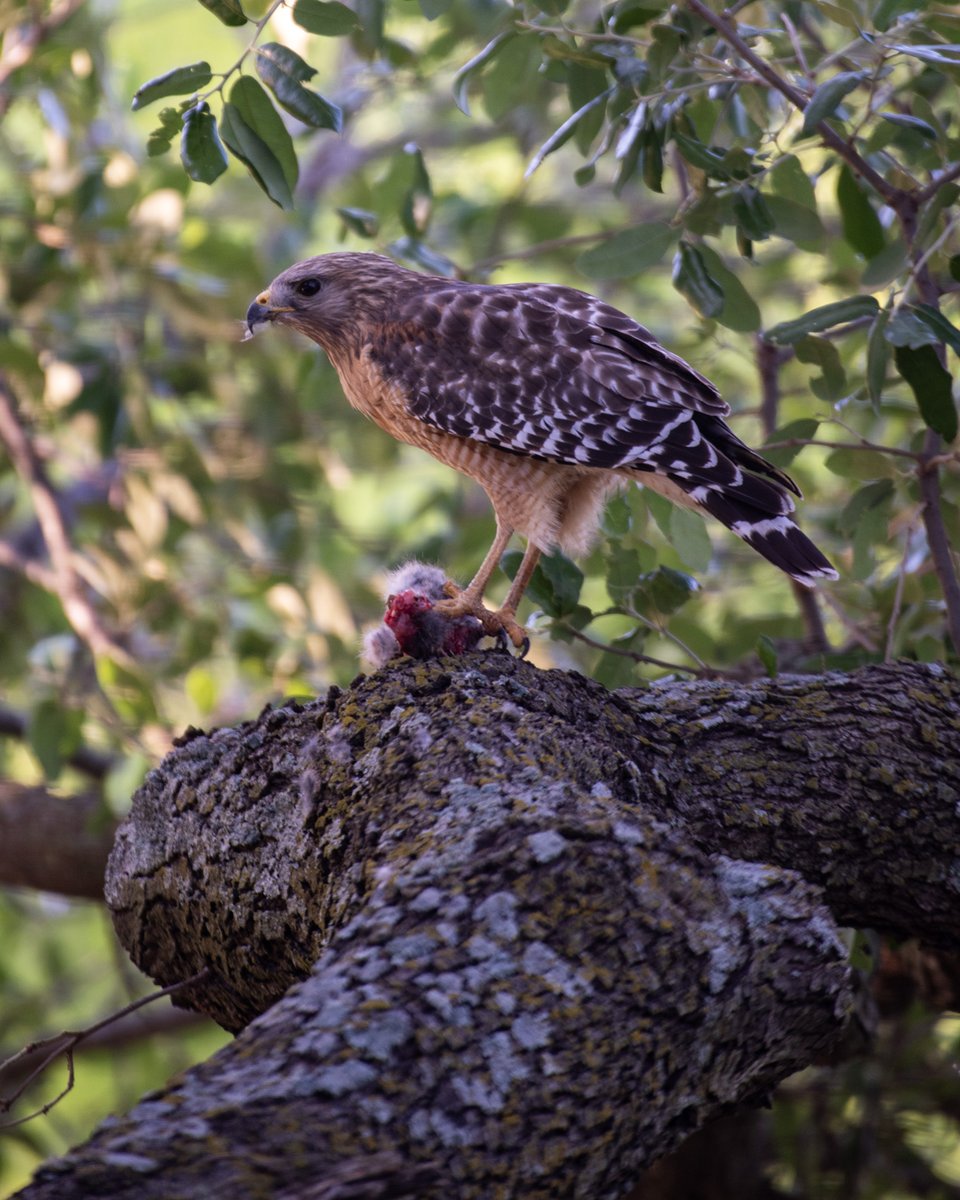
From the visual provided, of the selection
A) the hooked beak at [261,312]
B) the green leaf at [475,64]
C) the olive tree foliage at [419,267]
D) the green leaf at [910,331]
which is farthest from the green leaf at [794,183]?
the hooked beak at [261,312]

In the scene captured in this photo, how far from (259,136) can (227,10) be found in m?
0.27

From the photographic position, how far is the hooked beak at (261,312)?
3.86 meters

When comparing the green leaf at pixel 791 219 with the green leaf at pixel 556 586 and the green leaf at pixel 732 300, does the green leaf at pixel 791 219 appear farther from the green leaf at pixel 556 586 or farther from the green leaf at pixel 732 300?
the green leaf at pixel 556 586

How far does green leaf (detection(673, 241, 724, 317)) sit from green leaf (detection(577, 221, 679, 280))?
0.20 feet

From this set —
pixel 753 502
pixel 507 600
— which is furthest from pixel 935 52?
pixel 507 600

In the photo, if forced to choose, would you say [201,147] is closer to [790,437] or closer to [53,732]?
[790,437]

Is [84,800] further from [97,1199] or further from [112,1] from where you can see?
[97,1199]

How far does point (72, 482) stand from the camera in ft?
21.6

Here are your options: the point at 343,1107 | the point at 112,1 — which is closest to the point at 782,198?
the point at 343,1107

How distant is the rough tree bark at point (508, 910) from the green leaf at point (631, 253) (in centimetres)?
99

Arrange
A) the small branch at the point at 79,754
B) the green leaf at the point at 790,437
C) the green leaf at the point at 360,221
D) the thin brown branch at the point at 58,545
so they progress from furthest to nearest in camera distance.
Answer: the small branch at the point at 79,754 < the thin brown branch at the point at 58,545 < the green leaf at the point at 360,221 < the green leaf at the point at 790,437

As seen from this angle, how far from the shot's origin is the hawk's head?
3.78 m

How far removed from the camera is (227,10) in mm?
2545

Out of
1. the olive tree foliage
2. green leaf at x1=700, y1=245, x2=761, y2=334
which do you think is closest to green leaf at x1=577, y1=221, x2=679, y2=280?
the olive tree foliage
